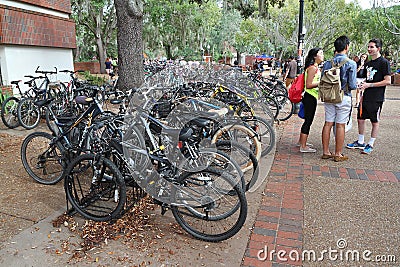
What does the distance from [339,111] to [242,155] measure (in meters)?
1.95

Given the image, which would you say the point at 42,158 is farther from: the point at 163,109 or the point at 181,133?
the point at 181,133

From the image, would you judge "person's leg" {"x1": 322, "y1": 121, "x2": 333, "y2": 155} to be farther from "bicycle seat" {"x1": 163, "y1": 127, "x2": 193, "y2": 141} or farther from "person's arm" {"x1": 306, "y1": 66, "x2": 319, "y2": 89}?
"bicycle seat" {"x1": 163, "y1": 127, "x2": 193, "y2": 141}

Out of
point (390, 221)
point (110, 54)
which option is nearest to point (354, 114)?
point (390, 221)

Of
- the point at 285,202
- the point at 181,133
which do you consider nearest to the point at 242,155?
the point at 285,202

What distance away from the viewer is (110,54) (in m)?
36.3

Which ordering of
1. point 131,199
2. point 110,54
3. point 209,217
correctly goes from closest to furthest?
point 209,217 < point 131,199 < point 110,54

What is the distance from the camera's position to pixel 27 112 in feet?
22.6

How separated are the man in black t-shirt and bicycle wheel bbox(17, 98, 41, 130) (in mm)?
6283

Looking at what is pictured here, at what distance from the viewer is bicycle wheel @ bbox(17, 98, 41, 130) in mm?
6719

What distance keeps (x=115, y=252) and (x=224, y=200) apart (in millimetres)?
1158

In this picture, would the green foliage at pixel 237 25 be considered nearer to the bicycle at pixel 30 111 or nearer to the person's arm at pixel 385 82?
the bicycle at pixel 30 111

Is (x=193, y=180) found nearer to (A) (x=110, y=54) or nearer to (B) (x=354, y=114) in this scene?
(B) (x=354, y=114)

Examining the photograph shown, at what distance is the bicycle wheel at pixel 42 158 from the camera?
163 inches

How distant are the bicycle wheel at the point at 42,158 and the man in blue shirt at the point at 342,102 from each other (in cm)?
390
